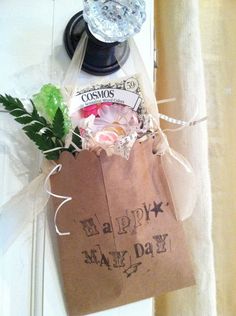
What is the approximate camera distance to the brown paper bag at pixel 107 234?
535 mm

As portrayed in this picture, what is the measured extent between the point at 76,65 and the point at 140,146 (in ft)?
0.50

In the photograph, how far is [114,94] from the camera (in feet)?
1.85

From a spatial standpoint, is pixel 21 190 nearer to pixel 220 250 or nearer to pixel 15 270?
pixel 15 270

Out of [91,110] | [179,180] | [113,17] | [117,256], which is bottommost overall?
[117,256]

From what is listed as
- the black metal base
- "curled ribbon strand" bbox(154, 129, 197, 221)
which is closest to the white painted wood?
the black metal base

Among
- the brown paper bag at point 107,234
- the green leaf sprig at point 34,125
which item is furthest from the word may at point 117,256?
the green leaf sprig at point 34,125

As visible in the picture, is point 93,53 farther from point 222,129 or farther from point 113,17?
point 222,129

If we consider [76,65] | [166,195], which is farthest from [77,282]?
[76,65]

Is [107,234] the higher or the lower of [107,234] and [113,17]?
the lower

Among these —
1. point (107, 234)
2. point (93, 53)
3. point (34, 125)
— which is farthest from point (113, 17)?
point (107, 234)

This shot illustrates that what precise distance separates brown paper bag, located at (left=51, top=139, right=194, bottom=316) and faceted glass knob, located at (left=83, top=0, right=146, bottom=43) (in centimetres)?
15

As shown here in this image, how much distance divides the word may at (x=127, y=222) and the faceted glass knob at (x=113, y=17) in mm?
238

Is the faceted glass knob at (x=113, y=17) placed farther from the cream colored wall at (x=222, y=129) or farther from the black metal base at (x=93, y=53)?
the cream colored wall at (x=222, y=129)

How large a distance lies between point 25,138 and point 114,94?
0.14 metres
